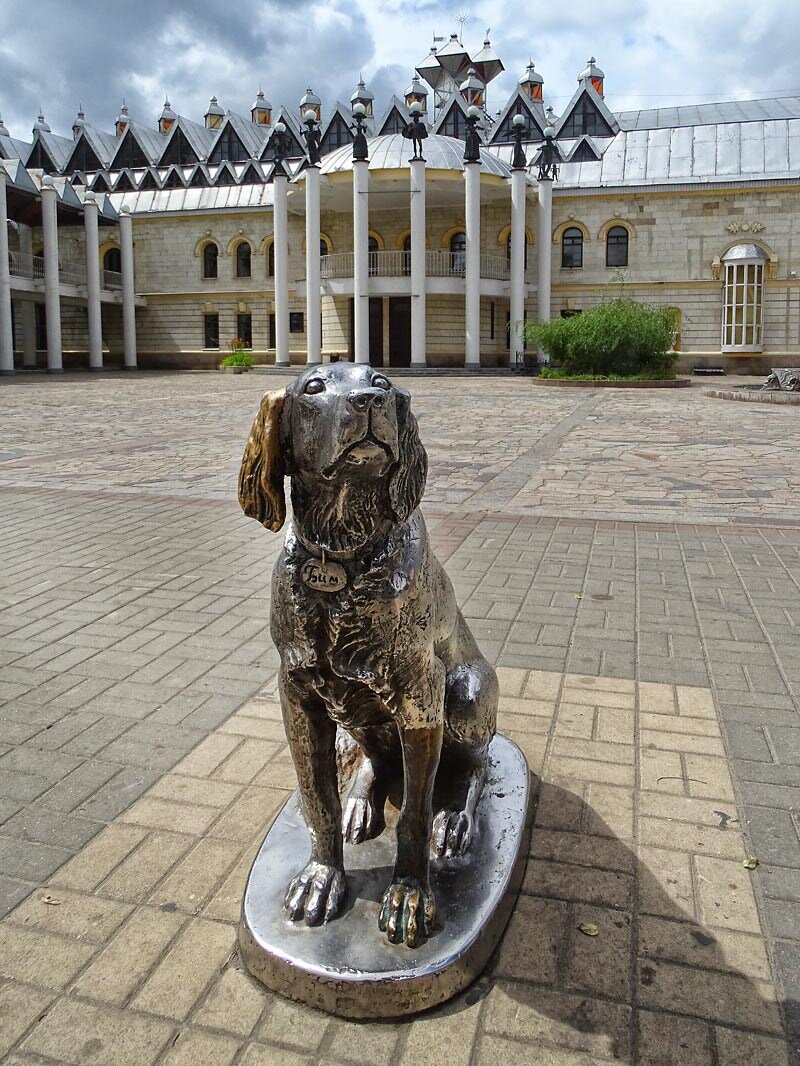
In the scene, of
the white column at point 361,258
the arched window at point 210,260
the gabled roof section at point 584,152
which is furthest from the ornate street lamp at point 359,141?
the arched window at point 210,260

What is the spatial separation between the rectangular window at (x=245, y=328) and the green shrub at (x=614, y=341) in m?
20.4

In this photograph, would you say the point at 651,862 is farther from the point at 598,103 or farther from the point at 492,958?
the point at 598,103

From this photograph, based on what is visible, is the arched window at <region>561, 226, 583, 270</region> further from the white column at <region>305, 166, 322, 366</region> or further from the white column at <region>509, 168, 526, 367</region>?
the white column at <region>305, 166, 322, 366</region>

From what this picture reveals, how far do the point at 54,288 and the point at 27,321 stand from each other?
17.7ft

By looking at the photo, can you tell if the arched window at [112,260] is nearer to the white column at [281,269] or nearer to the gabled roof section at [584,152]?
the white column at [281,269]

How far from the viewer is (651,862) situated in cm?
283

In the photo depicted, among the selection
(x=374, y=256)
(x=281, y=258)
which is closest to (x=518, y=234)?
(x=374, y=256)

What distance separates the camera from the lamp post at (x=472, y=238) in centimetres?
3756

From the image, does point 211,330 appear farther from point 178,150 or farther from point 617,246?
point 617,246

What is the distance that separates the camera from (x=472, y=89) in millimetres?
52188

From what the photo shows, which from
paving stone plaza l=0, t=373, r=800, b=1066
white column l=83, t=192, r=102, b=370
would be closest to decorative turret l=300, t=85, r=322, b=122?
white column l=83, t=192, r=102, b=370

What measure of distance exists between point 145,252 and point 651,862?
49.4m

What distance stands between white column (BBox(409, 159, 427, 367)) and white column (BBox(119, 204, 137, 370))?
606 inches

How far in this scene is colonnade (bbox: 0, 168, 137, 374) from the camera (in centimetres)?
3678
